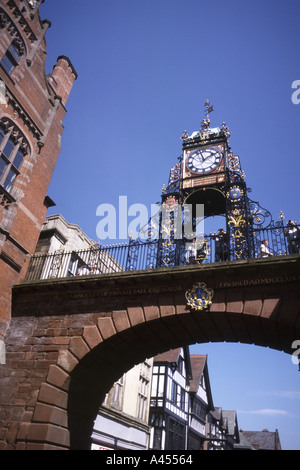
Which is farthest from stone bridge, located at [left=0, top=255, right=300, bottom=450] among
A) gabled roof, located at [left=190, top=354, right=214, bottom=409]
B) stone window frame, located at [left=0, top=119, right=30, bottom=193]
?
gabled roof, located at [left=190, top=354, right=214, bottom=409]

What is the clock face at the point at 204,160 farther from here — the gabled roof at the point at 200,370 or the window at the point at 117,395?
the gabled roof at the point at 200,370

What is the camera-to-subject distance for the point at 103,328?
10273 mm

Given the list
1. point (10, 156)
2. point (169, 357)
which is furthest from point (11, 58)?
point (169, 357)

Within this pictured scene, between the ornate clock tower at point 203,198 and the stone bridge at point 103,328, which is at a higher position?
the ornate clock tower at point 203,198

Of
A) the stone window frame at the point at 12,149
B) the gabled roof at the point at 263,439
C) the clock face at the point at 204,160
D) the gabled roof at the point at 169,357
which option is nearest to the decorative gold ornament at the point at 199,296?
the clock face at the point at 204,160

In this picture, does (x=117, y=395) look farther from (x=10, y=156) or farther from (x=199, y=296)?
(x=10, y=156)

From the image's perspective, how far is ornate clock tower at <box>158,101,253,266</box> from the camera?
39.2 feet

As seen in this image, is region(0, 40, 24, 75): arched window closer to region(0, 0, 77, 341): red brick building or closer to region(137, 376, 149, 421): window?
region(0, 0, 77, 341): red brick building

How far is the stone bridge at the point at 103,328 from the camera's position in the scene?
366 inches

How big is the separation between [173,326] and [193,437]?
25.8m

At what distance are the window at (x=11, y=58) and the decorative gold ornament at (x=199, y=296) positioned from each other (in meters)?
10.8

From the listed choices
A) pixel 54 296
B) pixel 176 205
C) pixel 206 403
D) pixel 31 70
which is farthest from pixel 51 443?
pixel 206 403

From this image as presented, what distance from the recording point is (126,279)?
34.9 ft
